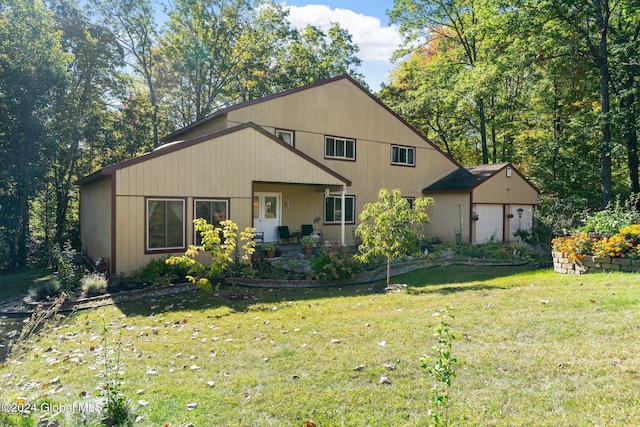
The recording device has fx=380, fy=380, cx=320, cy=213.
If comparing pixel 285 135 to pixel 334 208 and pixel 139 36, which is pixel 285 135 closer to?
pixel 334 208

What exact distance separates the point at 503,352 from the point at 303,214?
1289 centimetres

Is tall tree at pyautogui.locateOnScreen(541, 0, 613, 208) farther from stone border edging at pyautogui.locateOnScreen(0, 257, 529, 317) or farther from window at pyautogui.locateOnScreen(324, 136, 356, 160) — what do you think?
window at pyautogui.locateOnScreen(324, 136, 356, 160)

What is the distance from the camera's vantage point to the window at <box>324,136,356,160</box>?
1720 cm

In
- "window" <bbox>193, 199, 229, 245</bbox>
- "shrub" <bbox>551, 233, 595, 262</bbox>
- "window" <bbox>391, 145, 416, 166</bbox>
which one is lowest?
"shrub" <bbox>551, 233, 595, 262</bbox>

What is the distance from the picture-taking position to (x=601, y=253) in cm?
937

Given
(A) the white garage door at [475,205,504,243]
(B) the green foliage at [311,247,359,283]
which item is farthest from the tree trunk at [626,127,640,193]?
(B) the green foliage at [311,247,359,283]

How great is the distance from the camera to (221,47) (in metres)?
26.8

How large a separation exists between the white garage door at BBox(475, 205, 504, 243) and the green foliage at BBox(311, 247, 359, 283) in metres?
9.89

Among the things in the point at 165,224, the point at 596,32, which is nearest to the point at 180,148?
the point at 165,224

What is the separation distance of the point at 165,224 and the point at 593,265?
11.6 m

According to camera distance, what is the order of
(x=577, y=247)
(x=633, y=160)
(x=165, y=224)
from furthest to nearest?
(x=633, y=160) < (x=165, y=224) < (x=577, y=247)

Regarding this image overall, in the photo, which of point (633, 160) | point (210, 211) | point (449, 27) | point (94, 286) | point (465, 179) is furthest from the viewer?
point (449, 27)

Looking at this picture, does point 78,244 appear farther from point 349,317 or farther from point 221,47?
point 349,317

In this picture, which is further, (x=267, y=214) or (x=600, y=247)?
(x=267, y=214)
